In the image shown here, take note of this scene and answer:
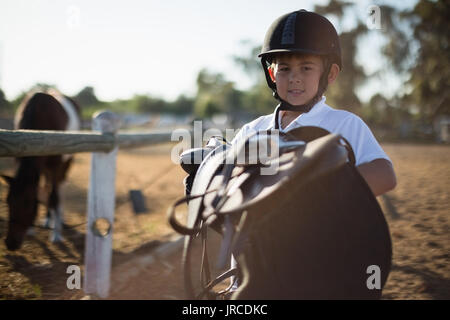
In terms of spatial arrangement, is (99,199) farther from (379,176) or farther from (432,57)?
(432,57)

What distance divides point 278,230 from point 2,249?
8.64 feet

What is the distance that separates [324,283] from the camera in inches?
37.6

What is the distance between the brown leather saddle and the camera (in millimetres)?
912

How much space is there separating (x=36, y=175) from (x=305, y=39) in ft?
9.59

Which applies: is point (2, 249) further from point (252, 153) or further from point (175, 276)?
point (252, 153)

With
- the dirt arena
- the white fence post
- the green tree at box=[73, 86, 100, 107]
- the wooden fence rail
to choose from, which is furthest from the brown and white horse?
the green tree at box=[73, 86, 100, 107]

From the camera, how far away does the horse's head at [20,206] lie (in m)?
Result: 2.83

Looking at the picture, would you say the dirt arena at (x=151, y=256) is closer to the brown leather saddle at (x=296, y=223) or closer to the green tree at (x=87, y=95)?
the brown leather saddle at (x=296, y=223)

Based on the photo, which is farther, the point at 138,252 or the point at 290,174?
the point at 138,252

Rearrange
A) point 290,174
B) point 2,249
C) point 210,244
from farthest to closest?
point 210,244
point 2,249
point 290,174

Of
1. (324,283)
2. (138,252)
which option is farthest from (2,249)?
(324,283)
